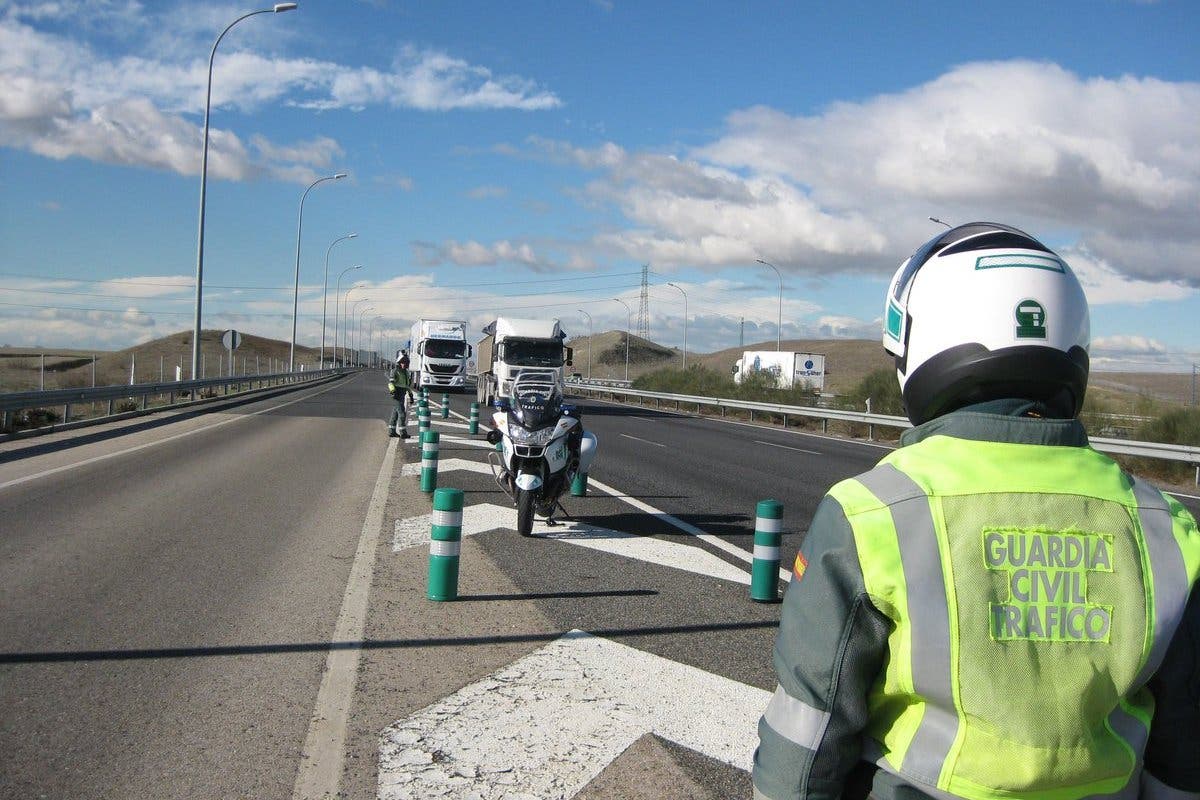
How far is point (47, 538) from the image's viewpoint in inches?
370

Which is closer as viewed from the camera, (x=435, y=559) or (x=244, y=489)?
(x=435, y=559)

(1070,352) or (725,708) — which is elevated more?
(1070,352)

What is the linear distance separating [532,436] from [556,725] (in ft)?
16.8

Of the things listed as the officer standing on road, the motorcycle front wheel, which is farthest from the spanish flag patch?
the officer standing on road

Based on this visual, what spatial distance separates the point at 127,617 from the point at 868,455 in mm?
18583

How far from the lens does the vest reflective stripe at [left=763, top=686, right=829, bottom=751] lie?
192cm

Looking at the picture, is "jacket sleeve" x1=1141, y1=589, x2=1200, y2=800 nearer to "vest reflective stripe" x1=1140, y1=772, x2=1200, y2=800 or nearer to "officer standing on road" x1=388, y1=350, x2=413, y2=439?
"vest reflective stripe" x1=1140, y1=772, x2=1200, y2=800

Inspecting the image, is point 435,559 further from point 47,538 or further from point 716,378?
point 716,378

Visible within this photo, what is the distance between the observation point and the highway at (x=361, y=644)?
4441mm

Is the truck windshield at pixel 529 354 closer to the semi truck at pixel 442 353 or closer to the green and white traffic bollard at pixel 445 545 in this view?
the semi truck at pixel 442 353

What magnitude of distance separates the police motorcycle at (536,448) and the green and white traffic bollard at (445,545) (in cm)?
240

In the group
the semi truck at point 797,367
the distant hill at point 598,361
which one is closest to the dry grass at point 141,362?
the distant hill at point 598,361

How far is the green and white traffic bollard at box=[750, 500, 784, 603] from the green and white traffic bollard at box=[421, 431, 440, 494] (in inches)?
229

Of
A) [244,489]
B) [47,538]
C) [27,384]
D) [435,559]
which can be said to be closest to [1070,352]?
[435,559]
